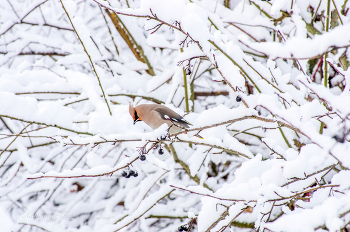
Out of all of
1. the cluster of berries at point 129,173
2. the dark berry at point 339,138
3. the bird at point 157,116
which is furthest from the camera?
the bird at point 157,116

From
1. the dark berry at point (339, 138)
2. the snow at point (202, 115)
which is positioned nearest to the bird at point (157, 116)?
the snow at point (202, 115)

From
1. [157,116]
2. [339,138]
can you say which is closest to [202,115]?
[339,138]

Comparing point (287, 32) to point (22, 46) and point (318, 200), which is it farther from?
point (22, 46)

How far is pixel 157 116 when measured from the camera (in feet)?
9.28

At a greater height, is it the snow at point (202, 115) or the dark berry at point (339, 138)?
the snow at point (202, 115)

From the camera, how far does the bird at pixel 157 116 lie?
2541mm

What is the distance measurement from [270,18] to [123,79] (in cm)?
141

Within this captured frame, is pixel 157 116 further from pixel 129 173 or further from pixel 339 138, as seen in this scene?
pixel 339 138

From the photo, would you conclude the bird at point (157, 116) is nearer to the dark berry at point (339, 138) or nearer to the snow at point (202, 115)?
the snow at point (202, 115)

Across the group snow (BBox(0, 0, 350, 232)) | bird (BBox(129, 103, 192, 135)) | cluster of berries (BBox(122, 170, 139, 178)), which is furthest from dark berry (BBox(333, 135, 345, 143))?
bird (BBox(129, 103, 192, 135))

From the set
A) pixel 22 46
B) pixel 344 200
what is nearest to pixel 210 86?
pixel 22 46

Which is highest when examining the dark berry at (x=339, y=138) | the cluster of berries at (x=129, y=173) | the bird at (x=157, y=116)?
the bird at (x=157, y=116)

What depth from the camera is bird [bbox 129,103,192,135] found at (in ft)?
8.34

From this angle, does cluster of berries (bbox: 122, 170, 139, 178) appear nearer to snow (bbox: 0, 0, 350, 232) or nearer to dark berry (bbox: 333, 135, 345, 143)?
snow (bbox: 0, 0, 350, 232)
